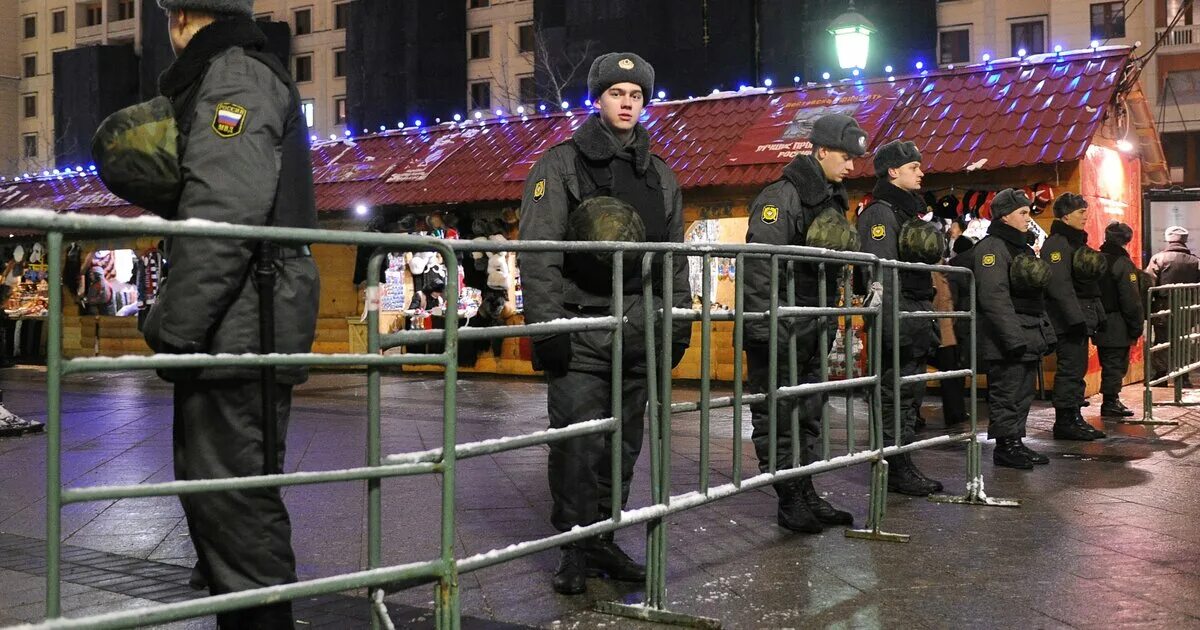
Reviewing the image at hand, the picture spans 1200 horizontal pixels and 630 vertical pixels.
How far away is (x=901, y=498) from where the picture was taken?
7.61m

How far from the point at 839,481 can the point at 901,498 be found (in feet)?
2.18

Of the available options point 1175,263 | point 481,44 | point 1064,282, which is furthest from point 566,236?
point 481,44

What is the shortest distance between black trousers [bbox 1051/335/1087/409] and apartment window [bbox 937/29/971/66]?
95.9ft

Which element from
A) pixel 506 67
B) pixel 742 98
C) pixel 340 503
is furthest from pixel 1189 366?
pixel 506 67

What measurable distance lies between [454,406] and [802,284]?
293 cm

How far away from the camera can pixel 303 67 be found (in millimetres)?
52906

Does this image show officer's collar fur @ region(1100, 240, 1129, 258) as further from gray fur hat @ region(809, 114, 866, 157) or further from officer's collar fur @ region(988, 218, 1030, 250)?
gray fur hat @ region(809, 114, 866, 157)

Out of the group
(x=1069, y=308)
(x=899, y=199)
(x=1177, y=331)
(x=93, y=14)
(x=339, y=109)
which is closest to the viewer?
(x=899, y=199)

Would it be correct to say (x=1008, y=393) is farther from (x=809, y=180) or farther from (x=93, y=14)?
(x=93, y=14)

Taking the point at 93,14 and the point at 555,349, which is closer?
the point at 555,349

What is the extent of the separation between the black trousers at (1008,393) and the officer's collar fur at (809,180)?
2.61 meters

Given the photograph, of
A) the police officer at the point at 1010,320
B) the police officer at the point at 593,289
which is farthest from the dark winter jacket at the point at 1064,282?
the police officer at the point at 593,289

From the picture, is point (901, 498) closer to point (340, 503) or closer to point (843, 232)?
point (843, 232)

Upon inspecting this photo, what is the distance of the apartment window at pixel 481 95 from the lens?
152 ft
